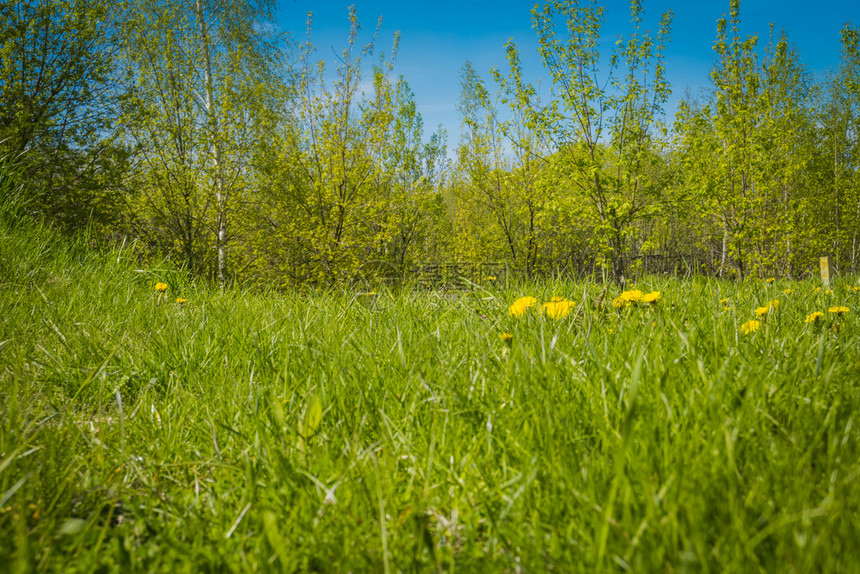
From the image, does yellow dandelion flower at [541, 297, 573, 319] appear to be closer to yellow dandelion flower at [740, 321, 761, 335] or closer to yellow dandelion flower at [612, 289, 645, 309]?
yellow dandelion flower at [612, 289, 645, 309]

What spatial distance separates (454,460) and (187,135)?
11.1 meters

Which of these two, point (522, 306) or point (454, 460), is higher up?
point (522, 306)

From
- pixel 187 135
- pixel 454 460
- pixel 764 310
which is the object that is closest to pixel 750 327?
pixel 764 310

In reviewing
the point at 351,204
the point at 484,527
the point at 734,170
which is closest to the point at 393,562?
the point at 484,527

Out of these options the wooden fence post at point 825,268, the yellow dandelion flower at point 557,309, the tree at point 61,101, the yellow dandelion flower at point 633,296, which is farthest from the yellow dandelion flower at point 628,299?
the tree at point 61,101

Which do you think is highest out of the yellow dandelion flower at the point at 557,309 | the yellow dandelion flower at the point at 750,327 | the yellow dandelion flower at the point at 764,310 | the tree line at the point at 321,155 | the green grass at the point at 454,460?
the tree line at the point at 321,155

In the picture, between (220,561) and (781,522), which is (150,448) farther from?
(781,522)

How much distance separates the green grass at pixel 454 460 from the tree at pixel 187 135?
8.64 m

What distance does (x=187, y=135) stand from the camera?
980cm

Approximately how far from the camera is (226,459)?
3.46 ft

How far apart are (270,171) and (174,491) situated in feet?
37.4

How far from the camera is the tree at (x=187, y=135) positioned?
374 inches

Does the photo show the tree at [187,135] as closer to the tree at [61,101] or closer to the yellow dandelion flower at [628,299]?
the tree at [61,101]

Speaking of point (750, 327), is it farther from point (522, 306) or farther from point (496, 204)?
point (496, 204)
